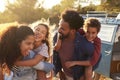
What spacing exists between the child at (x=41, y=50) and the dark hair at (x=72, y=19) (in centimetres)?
21

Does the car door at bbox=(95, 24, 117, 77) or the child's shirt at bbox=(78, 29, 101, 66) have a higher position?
the child's shirt at bbox=(78, 29, 101, 66)

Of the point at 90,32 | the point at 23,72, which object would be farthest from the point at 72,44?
the point at 23,72

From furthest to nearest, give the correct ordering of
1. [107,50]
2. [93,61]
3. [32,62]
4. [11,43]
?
[107,50]
[93,61]
[32,62]
[11,43]

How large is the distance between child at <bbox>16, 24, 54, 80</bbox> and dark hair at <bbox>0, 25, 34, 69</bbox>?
22cm

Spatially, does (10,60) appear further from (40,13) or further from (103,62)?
(40,13)

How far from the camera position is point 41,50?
12.0 feet

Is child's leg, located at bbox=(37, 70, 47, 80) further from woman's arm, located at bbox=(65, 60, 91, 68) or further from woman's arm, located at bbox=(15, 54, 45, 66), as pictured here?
woman's arm, located at bbox=(65, 60, 91, 68)

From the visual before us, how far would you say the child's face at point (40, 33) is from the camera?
12.1ft

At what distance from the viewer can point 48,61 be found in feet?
12.5

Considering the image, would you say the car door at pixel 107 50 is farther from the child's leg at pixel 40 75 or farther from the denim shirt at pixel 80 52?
the child's leg at pixel 40 75

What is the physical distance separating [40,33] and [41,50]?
166 millimetres

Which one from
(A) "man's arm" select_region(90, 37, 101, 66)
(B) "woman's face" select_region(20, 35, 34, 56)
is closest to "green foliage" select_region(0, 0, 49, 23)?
(A) "man's arm" select_region(90, 37, 101, 66)

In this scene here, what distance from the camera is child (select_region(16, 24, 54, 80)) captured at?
11.8 feet

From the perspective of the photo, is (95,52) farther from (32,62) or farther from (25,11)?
(25,11)
